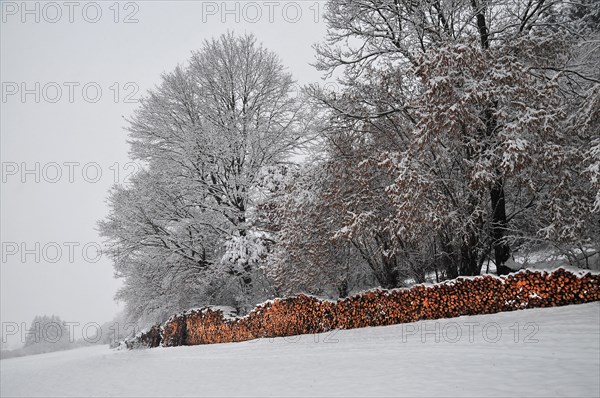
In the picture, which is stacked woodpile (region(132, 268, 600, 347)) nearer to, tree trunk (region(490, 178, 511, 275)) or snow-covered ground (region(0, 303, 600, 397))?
snow-covered ground (region(0, 303, 600, 397))

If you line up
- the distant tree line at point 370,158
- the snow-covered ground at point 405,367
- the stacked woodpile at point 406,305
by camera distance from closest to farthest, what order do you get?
the snow-covered ground at point 405,367, the stacked woodpile at point 406,305, the distant tree line at point 370,158

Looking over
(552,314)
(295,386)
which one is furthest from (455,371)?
(552,314)

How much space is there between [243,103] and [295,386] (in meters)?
13.9

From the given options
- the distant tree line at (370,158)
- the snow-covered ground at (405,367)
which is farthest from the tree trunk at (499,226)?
the snow-covered ground at (405,367)

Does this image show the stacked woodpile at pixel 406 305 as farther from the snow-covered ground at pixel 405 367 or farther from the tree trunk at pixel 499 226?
the tree trunk at pixel 499 226

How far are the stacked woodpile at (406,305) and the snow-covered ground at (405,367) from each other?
34 cm

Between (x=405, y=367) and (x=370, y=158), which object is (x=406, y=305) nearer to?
(x=405, y=367)

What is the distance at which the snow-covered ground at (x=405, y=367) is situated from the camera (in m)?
5.42

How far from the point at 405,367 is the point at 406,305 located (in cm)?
356

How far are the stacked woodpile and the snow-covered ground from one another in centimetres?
34

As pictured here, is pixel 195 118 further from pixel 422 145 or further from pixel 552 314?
pixel 552 314

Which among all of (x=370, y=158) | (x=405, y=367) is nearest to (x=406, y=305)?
(x=405, y=367)

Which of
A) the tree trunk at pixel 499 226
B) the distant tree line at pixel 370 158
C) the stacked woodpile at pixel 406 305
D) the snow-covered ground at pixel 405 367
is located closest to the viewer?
the snow-covered ground at pixel 405 367

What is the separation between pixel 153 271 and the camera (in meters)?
17.5
